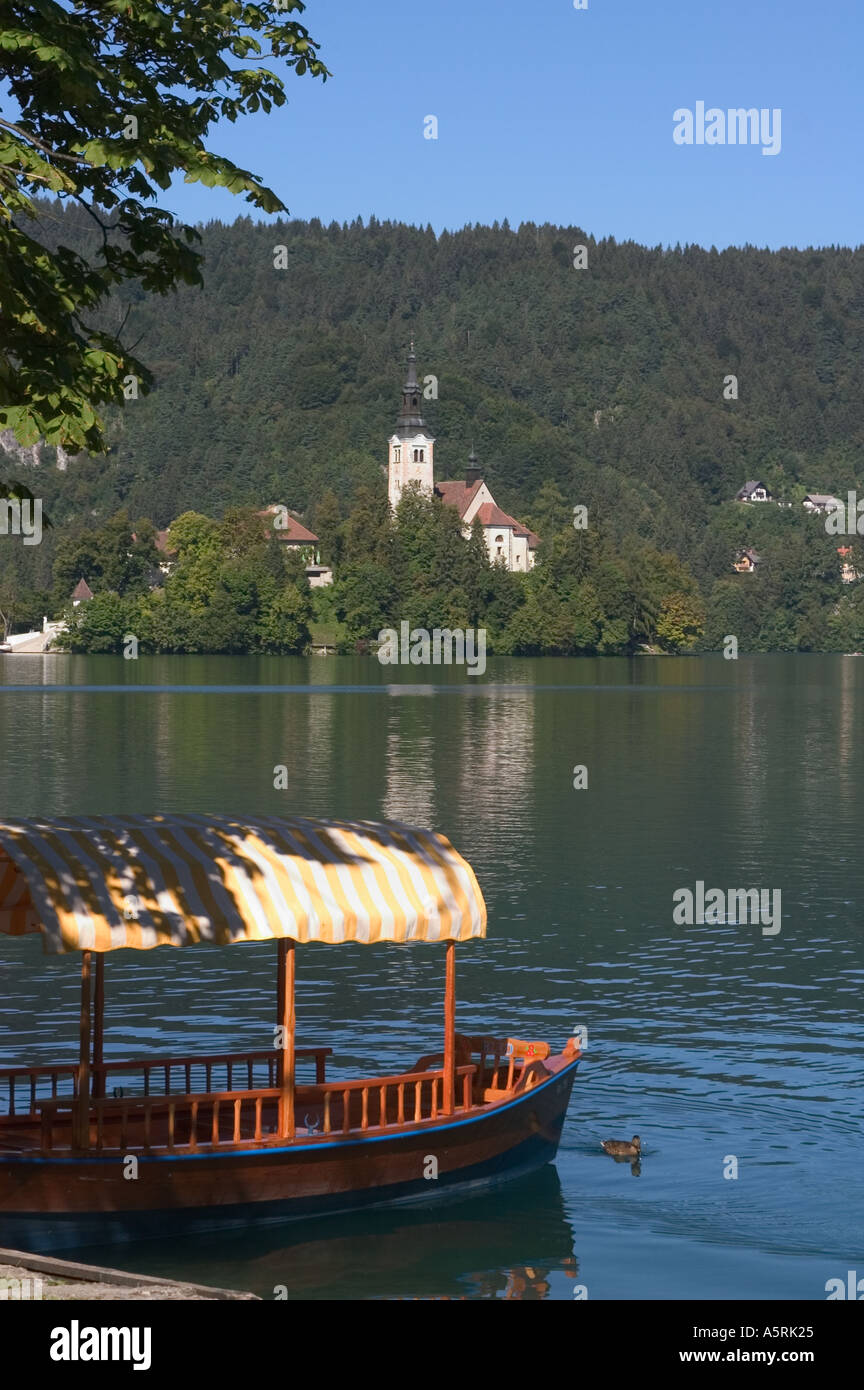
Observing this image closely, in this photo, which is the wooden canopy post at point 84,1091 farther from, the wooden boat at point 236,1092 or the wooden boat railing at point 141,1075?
the wooden boat railing at point 141,1075

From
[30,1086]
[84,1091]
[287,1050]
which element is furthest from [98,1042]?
[30,1086]

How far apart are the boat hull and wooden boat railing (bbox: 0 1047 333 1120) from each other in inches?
43.0

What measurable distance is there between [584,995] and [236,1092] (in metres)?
13.4

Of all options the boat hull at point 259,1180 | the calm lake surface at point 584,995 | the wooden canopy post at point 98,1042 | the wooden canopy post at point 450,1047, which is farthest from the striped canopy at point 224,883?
the calm lake surface at point 584,995

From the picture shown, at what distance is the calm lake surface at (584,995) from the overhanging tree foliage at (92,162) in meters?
8.69

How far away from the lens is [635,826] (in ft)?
184

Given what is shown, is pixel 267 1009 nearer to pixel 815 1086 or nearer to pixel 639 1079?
pixel 639 1079

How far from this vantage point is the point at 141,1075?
26578 mm

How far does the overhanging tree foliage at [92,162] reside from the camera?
15.2 meters

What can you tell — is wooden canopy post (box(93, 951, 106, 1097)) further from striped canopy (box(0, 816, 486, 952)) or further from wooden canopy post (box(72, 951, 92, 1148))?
wooden canopy post (box(72, 951, 92, 1148))

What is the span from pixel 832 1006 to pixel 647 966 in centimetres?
421

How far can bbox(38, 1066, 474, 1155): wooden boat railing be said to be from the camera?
19.4 metres

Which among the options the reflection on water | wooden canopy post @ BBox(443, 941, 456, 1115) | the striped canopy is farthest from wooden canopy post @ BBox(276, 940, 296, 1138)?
wooden canopy post @ BBox(443, 941, 456, 1115)

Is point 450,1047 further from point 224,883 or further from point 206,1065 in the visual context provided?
point 224,883
